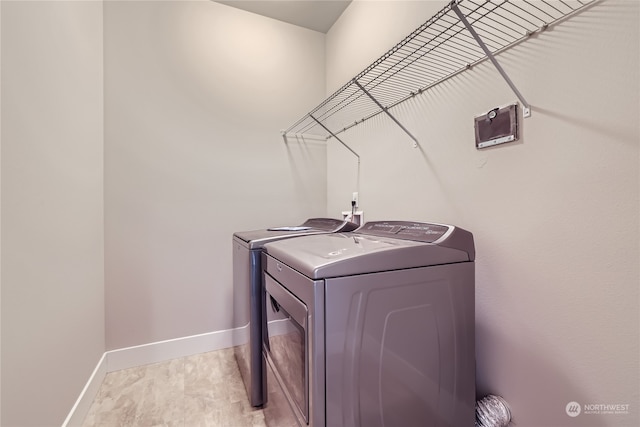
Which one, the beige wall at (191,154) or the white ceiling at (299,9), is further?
the white ceiling at (299,9)

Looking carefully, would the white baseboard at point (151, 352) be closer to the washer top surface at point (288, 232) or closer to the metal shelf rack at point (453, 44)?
the washer top surface at point (288, 232)

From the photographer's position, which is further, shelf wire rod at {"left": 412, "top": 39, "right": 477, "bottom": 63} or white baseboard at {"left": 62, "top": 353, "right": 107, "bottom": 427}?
white baseboard at {"left": 62, "top": 353, "right": 107, "bottom": 427}

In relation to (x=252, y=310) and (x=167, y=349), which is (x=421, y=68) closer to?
(x=252, y=310)

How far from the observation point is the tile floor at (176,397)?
4.64 ft

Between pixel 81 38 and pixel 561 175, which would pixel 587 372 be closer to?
pixel 561 175

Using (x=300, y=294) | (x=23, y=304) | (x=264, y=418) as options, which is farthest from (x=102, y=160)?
(x=264, y=418)

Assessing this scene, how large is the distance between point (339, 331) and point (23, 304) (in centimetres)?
114

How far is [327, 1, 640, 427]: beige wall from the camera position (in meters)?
0.75

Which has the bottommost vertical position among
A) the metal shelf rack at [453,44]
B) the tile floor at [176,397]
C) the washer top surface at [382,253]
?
the tile floor at [176,397]

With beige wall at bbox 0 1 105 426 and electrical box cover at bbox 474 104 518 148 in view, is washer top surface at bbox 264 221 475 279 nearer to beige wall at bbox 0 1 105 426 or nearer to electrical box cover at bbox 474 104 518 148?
electrical box cover at bbox 474 104 518 148

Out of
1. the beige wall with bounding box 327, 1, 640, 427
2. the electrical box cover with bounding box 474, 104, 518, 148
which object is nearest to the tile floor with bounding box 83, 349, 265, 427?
the beige wall with bounding box 327, 1, 640, 427

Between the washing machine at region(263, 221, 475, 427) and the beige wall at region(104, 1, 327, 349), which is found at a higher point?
the beige wall at region(104, 1, 327, 349)

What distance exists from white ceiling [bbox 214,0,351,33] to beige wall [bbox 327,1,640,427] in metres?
1.16

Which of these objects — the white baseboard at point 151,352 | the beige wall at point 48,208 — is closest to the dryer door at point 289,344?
the white baseboard at point 151,352
